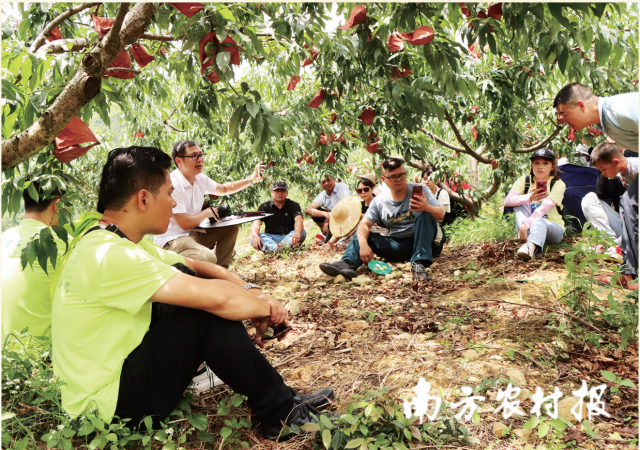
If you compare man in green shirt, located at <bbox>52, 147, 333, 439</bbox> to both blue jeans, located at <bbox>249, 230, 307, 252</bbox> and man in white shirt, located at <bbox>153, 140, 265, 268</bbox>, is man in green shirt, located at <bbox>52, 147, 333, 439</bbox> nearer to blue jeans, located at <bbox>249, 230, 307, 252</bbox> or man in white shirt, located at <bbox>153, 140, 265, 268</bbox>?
man in white shirt, located at <bbox>153, 140, 265, 268</bbox>

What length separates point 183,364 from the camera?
1.45 meters

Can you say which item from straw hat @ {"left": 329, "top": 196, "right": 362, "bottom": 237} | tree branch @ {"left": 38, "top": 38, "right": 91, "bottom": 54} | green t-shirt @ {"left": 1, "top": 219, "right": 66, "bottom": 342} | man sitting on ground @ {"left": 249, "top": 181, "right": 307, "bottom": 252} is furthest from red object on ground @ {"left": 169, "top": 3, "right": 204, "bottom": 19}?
man sitting on ground @ {"left": 249, "top": 181, "right": 307, "bottom": 252}

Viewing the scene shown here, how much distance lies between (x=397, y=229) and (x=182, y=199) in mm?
1775

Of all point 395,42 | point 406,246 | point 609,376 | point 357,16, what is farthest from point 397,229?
point 609,376

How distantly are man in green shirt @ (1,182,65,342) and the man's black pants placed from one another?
2.34 feet

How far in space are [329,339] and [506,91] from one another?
218 cm

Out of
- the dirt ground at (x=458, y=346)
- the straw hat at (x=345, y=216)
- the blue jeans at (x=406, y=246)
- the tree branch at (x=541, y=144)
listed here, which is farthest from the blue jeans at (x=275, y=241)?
the tree branch at (x=541, y=144)

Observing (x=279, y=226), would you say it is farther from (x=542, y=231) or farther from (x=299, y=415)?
(x=299, y=415)

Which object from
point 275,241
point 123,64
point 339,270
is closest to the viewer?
point 123,64

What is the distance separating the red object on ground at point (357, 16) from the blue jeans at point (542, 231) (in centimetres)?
214

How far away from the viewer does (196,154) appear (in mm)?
3332

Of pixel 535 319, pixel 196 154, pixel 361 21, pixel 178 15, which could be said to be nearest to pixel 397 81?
pixel 361 21

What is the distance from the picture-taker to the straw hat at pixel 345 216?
508cm

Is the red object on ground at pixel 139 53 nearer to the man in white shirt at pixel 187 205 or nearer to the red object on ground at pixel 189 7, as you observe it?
the red object on ground at pixel 189 7
